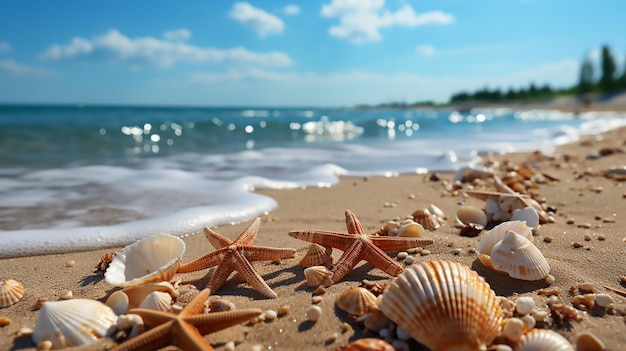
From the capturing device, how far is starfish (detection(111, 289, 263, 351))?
6.06ft

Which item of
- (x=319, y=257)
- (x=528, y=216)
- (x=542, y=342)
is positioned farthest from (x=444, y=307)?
(x=528, y=216)

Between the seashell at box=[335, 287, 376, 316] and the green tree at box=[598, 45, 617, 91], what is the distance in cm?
8743

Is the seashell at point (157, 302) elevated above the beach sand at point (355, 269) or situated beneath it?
elevated above

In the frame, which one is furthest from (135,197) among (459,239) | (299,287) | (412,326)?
(412,326)

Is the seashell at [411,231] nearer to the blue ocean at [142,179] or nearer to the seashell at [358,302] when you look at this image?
the seashell at [358,302]

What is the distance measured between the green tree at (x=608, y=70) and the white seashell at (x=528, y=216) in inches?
3362

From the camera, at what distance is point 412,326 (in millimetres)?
1840

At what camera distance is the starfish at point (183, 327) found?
185 centimetres

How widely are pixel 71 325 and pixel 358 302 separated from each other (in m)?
1.41

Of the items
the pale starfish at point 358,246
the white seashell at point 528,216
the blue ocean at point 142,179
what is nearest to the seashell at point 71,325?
the pale starfish at point 358,246

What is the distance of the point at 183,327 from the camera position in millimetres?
1879

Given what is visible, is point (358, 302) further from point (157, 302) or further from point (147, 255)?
point (147, 255)

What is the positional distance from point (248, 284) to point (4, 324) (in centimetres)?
133

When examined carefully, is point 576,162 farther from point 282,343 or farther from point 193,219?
point 282,343
